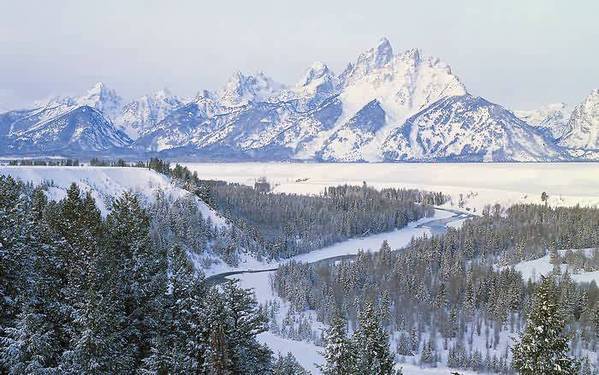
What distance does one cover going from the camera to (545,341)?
1073 inches

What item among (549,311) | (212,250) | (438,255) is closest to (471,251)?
(438,255)

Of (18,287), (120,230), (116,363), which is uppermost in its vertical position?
(120,230)

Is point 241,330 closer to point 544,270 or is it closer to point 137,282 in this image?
point 137,282

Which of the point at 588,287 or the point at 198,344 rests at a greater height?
the point at 198,344

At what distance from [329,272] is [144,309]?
11336cm

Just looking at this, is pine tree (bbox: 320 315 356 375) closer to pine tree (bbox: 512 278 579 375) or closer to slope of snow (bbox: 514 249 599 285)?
pine tree (bbox: 512 278 579 375)

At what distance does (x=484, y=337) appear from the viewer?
365ft

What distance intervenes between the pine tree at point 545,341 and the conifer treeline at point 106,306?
42.8 feet

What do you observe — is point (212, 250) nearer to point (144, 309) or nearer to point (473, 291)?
point (473, 291)

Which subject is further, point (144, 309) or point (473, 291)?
point (473, 291)

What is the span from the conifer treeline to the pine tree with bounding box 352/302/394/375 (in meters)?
5.46

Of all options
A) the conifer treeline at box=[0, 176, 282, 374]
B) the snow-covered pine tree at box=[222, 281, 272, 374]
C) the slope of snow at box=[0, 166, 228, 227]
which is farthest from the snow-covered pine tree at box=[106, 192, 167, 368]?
the slope of snow at box=[0, 166, 228, 227]

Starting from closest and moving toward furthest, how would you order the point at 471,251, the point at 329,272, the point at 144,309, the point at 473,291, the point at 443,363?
the point at 144,309
the point at 443,363
the point at 473,291
the point at 329,272
the point at 471,251

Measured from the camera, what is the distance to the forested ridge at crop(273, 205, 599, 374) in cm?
10356
